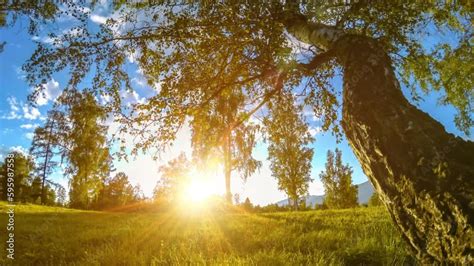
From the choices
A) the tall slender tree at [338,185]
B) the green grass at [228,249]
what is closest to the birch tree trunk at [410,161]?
the green grass at [228,249]

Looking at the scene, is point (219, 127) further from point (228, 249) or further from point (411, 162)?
point (411, 162)

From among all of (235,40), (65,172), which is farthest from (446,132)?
(65,172)

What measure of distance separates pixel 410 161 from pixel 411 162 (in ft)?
0.04

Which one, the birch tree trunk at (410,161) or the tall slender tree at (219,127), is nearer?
Result: the birch tree trunk at (410,161)

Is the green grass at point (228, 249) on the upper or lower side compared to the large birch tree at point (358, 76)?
lower

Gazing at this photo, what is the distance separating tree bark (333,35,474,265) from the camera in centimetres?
283

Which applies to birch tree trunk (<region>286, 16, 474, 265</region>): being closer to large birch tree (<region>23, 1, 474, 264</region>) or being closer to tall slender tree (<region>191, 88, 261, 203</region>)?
large birch tree (<region>23, 1, 474, 264</region>)

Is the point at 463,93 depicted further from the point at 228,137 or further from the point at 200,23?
the point at 200,23

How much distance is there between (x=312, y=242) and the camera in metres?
7.07

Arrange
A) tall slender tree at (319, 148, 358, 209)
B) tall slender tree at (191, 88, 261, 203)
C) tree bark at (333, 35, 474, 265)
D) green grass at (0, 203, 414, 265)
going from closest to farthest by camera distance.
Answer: tree bark at (333, 35, 474, 265)
green grass at (0, 203, 414, 265)
tall slender tree at (191, 88, 261, 203)
tall slender tree at (319, 148, 358, 209)

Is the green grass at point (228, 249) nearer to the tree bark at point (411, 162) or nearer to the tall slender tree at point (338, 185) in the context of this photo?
the tree bark at point (411, 162)

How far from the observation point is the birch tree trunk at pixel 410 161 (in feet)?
9.30

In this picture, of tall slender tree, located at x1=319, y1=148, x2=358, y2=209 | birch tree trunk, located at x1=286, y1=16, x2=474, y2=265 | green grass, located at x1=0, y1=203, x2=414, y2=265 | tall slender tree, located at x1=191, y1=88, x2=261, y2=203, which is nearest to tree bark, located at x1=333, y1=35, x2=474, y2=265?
birch tree trunk, located at x1=286, y1=16, x2=474, y2=265

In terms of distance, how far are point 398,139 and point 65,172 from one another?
45.0m
